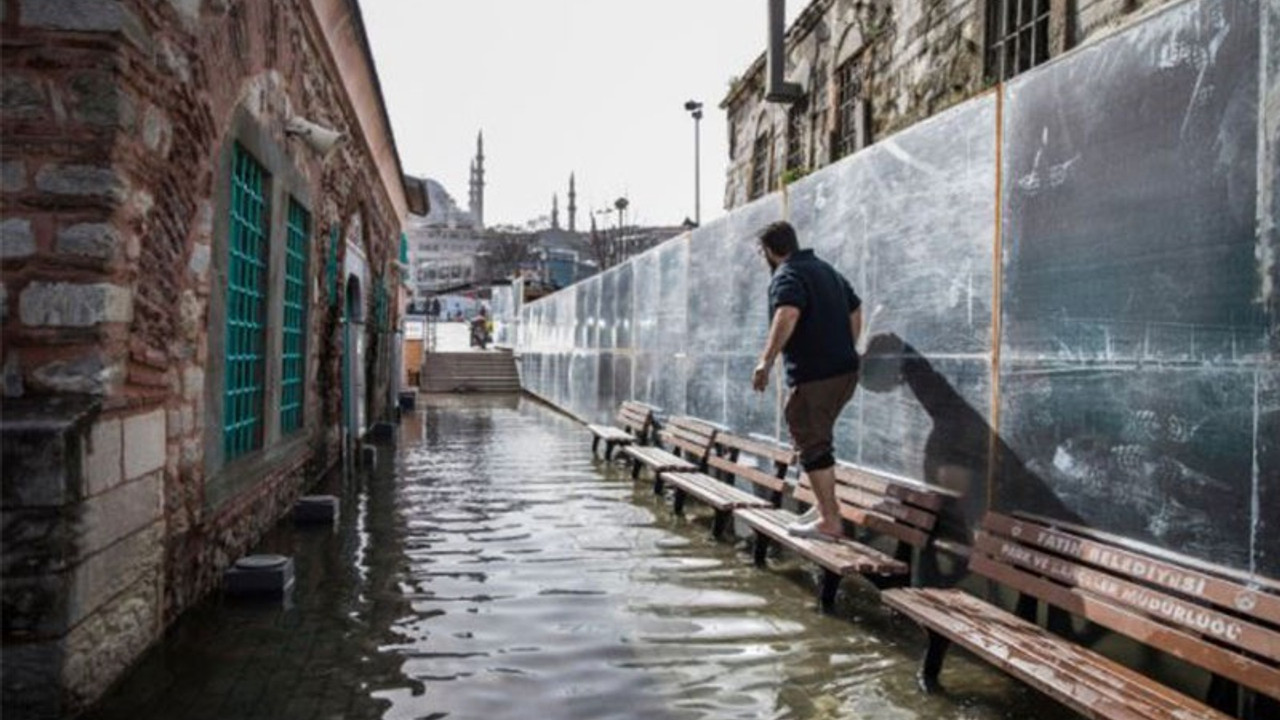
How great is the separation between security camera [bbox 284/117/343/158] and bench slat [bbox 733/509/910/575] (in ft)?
13.7

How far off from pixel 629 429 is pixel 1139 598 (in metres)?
8.80

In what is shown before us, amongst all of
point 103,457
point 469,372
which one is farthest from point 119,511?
point 469,372

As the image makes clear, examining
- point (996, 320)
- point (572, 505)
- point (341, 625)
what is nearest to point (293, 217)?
point (572, 505)

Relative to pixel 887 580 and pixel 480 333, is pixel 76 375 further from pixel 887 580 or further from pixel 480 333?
pixel 480 333

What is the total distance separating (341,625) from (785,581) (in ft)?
7.95

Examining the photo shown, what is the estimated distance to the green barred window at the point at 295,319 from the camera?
25.4 feet

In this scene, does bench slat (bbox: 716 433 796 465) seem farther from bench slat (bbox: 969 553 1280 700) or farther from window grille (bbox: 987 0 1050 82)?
window grille (bbox: 987 0 1050 82)

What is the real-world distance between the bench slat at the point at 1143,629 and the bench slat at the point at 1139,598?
30mm

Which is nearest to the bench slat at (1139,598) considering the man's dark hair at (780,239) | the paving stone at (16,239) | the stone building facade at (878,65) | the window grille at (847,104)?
the man's dark hair at (780,239)

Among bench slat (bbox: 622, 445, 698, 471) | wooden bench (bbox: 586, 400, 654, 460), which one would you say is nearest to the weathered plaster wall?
bench slat (bbox: 622, 445, 698, 471)

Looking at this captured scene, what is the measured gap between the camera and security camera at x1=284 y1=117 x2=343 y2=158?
685 centimetres

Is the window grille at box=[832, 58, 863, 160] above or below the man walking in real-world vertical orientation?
above

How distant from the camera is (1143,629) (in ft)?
10.3

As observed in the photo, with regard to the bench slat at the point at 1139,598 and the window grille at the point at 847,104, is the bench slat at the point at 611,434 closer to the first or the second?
the bench slat at the point at 1139,598
